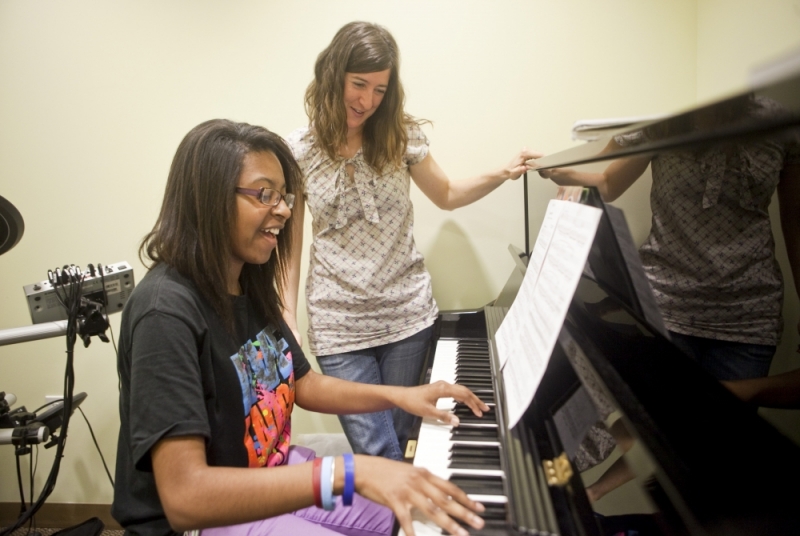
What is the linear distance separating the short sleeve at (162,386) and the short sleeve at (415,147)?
93cm

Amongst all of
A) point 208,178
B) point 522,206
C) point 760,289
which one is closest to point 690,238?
point 760,289

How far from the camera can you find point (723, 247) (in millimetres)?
654

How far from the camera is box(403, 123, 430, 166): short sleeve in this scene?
1520mm

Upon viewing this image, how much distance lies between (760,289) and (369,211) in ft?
3.34

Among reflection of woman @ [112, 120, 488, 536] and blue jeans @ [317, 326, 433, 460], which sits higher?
reflection of woman @ [112, 120, 488, 536]

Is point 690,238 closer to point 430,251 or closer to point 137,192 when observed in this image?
point 430,251

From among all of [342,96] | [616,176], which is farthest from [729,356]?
[342,96]

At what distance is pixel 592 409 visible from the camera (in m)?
0.74

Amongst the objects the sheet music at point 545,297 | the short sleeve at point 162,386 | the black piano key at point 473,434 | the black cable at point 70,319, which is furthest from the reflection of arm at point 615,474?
the black cable at point 70,319

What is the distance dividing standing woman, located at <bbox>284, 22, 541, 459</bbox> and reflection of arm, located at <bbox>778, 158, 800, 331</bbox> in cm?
97

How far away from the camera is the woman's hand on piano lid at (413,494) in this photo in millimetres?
655

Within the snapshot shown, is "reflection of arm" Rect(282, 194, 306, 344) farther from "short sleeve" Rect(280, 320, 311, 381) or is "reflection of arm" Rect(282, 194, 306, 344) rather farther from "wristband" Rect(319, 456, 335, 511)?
"wristband" Rect(319, 456, 335, 511)

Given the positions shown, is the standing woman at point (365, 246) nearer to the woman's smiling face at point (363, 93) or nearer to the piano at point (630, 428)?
the woman's smiling face at point (363, 93)

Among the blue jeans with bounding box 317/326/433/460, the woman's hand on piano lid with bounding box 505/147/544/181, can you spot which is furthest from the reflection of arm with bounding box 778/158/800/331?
the blue jeans with bounding box 317/326/433/460
